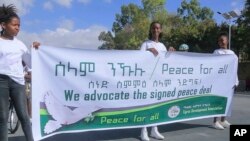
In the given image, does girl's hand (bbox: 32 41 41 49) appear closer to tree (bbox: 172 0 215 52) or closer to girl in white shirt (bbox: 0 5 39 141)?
girl in white shirt (bbox: 0 5 39 141)

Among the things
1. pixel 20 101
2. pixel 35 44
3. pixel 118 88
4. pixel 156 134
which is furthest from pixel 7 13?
pixel 156 134

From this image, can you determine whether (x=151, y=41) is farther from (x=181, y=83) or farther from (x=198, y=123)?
(x=198, y=123)

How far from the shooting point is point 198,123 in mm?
8883

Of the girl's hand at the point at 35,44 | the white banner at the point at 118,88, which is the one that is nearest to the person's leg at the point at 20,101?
the white banner at the point at 118,88

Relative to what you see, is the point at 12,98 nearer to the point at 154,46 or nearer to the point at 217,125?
the point at 154,46

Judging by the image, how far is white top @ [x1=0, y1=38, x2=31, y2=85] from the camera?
17.8ft

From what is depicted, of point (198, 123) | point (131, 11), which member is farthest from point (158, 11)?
point (198, 123)

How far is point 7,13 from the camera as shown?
5.70 metres

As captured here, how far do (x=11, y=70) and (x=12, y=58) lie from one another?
149 mm

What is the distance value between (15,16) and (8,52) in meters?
0.53

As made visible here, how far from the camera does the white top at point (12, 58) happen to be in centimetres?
543

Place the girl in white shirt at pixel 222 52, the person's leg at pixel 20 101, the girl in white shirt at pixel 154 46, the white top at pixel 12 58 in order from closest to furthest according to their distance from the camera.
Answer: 1. the white top at pixel 12 58
2. the person's leg at pixel 20 101
3. the girl in white shirt at pixel 154 46
4. the girl in white shirt at pixel 222 52

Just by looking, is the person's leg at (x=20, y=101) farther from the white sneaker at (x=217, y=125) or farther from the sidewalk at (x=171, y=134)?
the white sneaker at (x=217, y=125)

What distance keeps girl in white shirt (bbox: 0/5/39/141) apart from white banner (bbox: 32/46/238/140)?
0.30 meters
